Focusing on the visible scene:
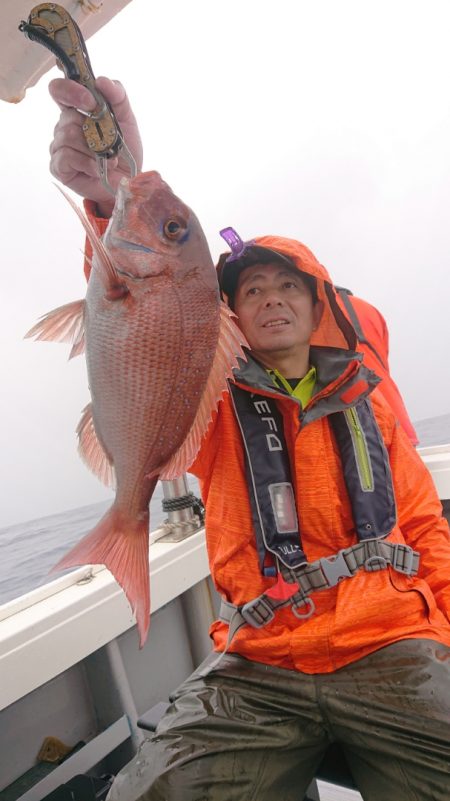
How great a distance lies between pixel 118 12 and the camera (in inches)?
86.8

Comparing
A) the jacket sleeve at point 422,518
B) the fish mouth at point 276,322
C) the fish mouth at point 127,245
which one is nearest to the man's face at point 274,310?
the fish mouth at point 276,322

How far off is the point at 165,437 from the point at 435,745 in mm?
1225

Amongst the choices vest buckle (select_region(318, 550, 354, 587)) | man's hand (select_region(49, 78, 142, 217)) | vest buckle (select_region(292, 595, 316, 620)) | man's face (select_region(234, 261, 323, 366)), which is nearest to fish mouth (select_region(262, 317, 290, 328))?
man's face (select_region(234, 261, 323, 366))

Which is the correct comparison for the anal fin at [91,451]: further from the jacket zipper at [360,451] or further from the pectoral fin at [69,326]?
the jacket zipper at [360,451]

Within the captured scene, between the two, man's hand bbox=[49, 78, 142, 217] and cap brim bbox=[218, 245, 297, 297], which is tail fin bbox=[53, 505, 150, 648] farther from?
cap brim bbox=[218, 245, 297, 297]

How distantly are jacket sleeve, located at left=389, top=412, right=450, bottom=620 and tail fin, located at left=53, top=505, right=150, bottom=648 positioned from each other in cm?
134

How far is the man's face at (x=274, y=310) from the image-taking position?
2.31 metres

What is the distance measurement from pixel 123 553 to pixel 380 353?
2.26m

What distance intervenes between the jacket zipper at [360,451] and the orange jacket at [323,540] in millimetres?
85

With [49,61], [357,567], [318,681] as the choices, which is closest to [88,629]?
[318,681]

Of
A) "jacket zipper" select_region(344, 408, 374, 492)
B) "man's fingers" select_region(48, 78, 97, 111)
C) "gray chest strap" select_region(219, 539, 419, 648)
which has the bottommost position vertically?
"gray chest strap" select_region(219, 539, 419, 648)

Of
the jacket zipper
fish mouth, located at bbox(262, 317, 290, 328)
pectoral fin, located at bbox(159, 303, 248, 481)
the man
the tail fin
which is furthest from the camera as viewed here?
fish mouth, located at bbox(262, 317, 290, 328)

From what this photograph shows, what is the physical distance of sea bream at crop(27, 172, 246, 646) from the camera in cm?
121

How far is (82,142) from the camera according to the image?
142 centimetres
